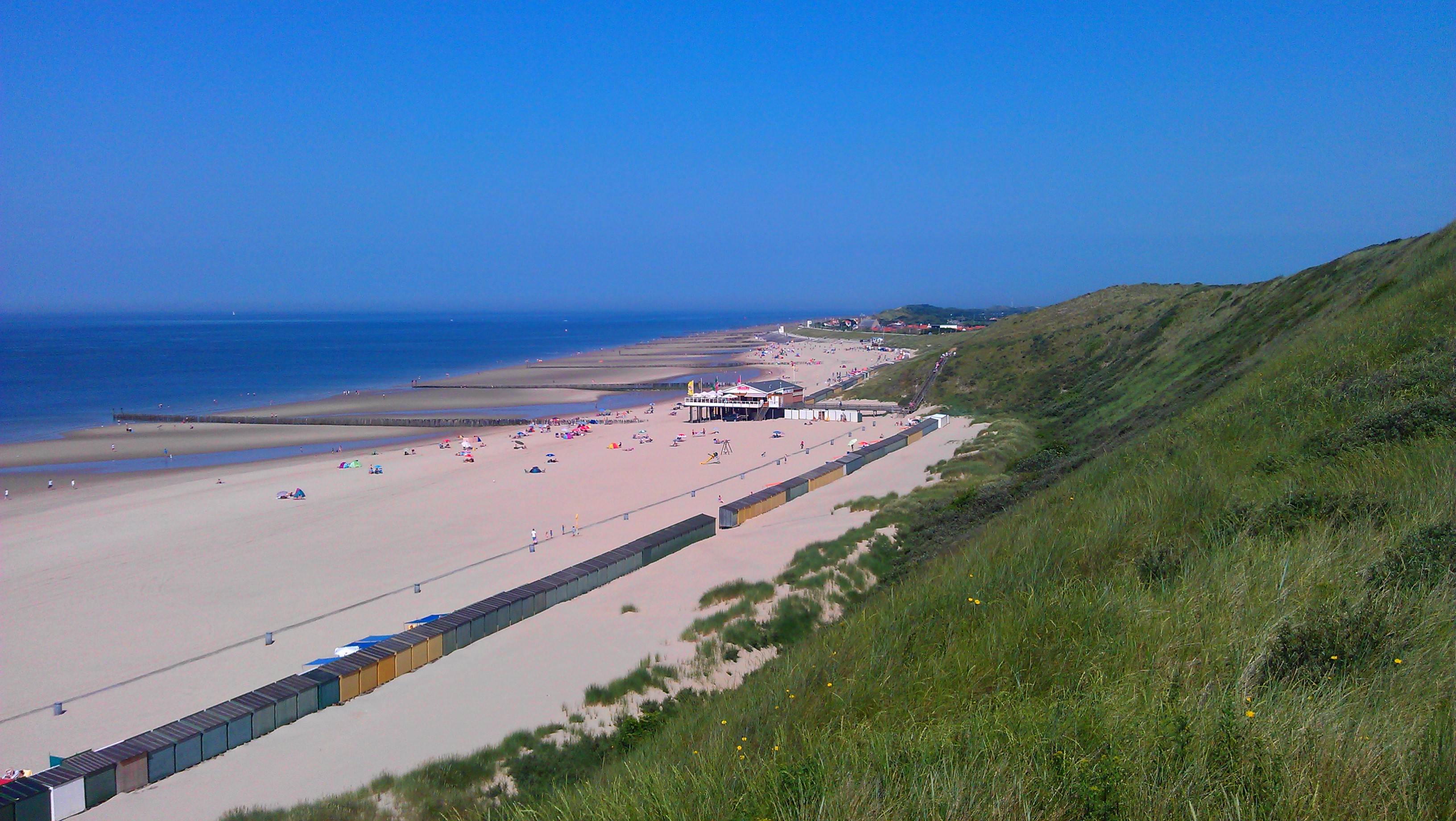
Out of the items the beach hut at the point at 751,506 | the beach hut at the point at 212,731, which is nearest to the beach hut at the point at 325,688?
the beach hut at the point at 212,731

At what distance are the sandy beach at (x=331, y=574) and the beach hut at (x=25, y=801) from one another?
570 millimetres

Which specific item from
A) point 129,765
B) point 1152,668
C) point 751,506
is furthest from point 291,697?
point 751,506

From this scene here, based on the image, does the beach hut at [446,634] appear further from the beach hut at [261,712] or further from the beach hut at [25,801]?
the beach hut at [25,801]

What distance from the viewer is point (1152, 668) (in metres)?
4.70

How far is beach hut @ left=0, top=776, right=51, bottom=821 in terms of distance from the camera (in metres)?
9.09

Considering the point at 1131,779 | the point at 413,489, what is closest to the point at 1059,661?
the point at 1131,779

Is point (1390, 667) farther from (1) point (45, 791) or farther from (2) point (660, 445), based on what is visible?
(2) point (660, 445)

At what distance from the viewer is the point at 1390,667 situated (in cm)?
432

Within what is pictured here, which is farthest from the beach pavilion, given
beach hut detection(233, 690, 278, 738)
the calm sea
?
beach hut detection(233, 690, 278, 738)

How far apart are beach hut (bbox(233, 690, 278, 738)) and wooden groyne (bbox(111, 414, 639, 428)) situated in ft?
123

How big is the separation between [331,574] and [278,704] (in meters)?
8.96

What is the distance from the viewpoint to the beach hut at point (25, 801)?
29.8 ft

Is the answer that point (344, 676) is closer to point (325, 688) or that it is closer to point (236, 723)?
point (325, 688)

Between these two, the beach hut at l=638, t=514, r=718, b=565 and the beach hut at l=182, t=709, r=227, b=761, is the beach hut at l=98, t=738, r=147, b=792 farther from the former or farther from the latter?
the beach hut at l=638, t=514, r=718, b=565
